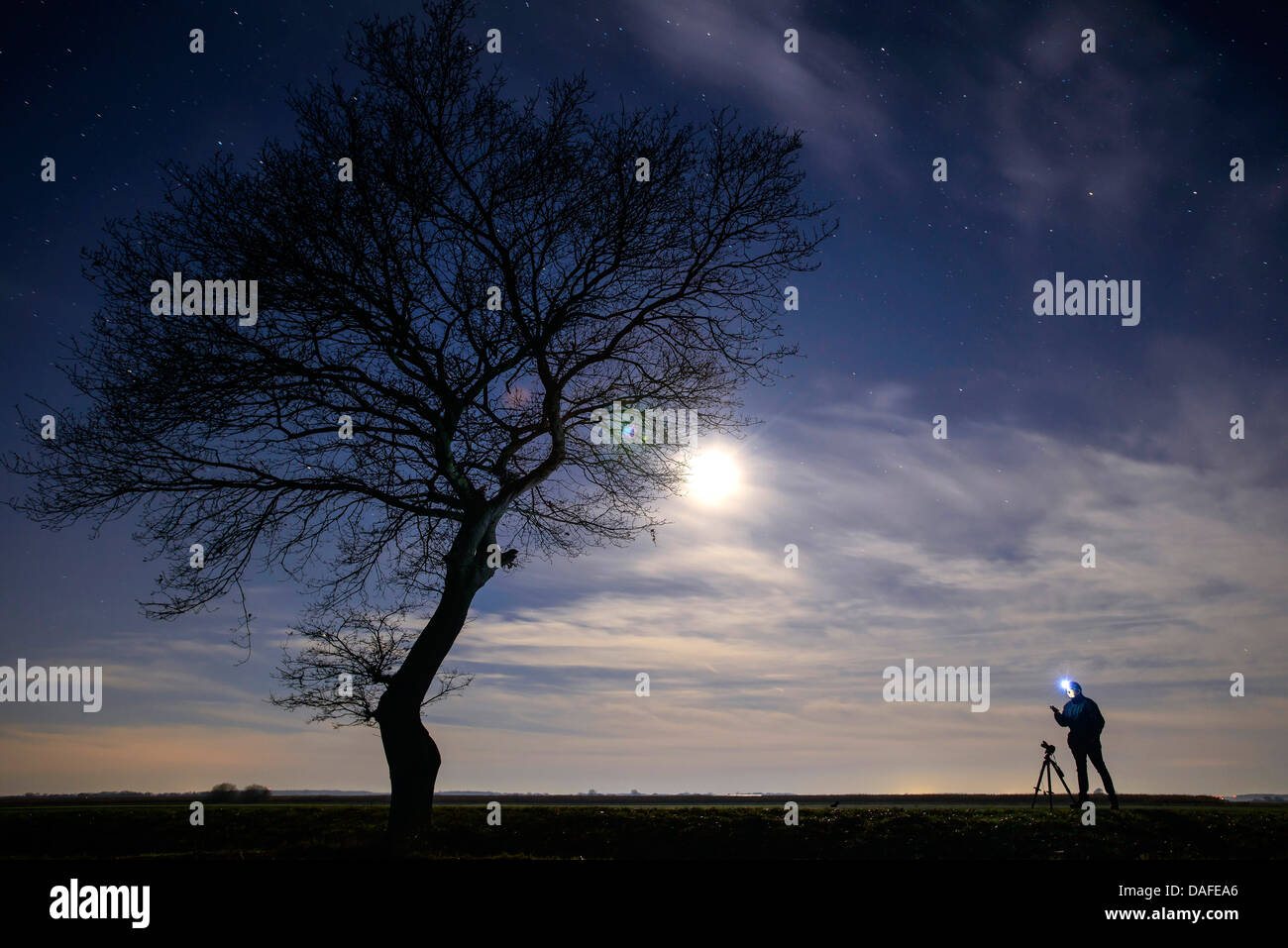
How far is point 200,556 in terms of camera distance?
48.0ft

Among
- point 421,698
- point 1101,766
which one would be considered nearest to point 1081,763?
point 1101,766

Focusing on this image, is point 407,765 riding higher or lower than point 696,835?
higher

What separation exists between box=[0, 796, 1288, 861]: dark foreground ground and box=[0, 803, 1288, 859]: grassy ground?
0.03 meters

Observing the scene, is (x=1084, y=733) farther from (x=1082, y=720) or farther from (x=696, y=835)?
(x=696, y=835)

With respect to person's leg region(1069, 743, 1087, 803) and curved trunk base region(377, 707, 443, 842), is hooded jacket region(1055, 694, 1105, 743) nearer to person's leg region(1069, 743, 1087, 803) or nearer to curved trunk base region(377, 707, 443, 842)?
person's leg region(1069, 743, 1087, 803)

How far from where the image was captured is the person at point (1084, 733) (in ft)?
50.8

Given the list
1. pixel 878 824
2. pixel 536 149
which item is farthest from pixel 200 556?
pixel 878 824

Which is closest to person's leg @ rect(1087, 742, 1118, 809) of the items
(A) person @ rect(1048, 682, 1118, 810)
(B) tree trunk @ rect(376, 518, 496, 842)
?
(A) person @ rect(1048, 682, 1118, 810)

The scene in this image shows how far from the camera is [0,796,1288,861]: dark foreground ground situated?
13125 millimetres

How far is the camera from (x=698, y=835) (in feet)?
46.7

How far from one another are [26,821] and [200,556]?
917 cm

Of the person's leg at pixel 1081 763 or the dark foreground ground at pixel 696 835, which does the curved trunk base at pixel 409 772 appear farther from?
the person's leg at pixel 1081 763

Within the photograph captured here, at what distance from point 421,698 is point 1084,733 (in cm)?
1221

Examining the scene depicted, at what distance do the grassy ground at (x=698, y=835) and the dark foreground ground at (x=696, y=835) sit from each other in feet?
0.10
